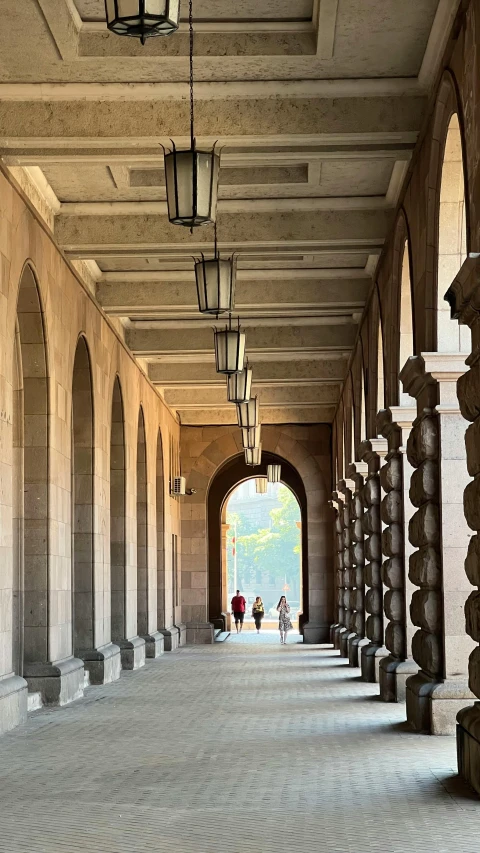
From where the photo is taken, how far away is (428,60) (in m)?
10.3

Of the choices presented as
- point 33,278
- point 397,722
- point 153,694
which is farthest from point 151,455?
point 397,722

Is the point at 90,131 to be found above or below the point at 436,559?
above

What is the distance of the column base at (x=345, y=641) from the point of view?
936 inches

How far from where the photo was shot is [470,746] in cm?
804

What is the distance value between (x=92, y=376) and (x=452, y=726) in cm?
858

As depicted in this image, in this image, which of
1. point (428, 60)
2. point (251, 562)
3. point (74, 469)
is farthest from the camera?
point (251, 562)

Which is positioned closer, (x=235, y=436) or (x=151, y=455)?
(x=151, y=455)

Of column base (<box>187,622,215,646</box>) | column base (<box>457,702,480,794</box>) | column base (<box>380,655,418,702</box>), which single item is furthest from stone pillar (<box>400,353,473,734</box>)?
column base (<box>187,622,215,646</box>)

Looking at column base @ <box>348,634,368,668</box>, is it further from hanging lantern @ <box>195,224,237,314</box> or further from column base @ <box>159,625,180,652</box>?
hanging lantern @ <box>195,224,237,314</box>

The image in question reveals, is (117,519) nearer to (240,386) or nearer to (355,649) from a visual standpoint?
(355,649)

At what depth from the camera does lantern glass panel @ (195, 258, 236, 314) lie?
1109 centimetres

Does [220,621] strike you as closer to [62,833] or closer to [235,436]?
[235,436]

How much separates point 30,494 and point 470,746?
24.5ft

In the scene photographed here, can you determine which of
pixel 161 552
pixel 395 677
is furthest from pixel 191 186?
pixel 161 552
